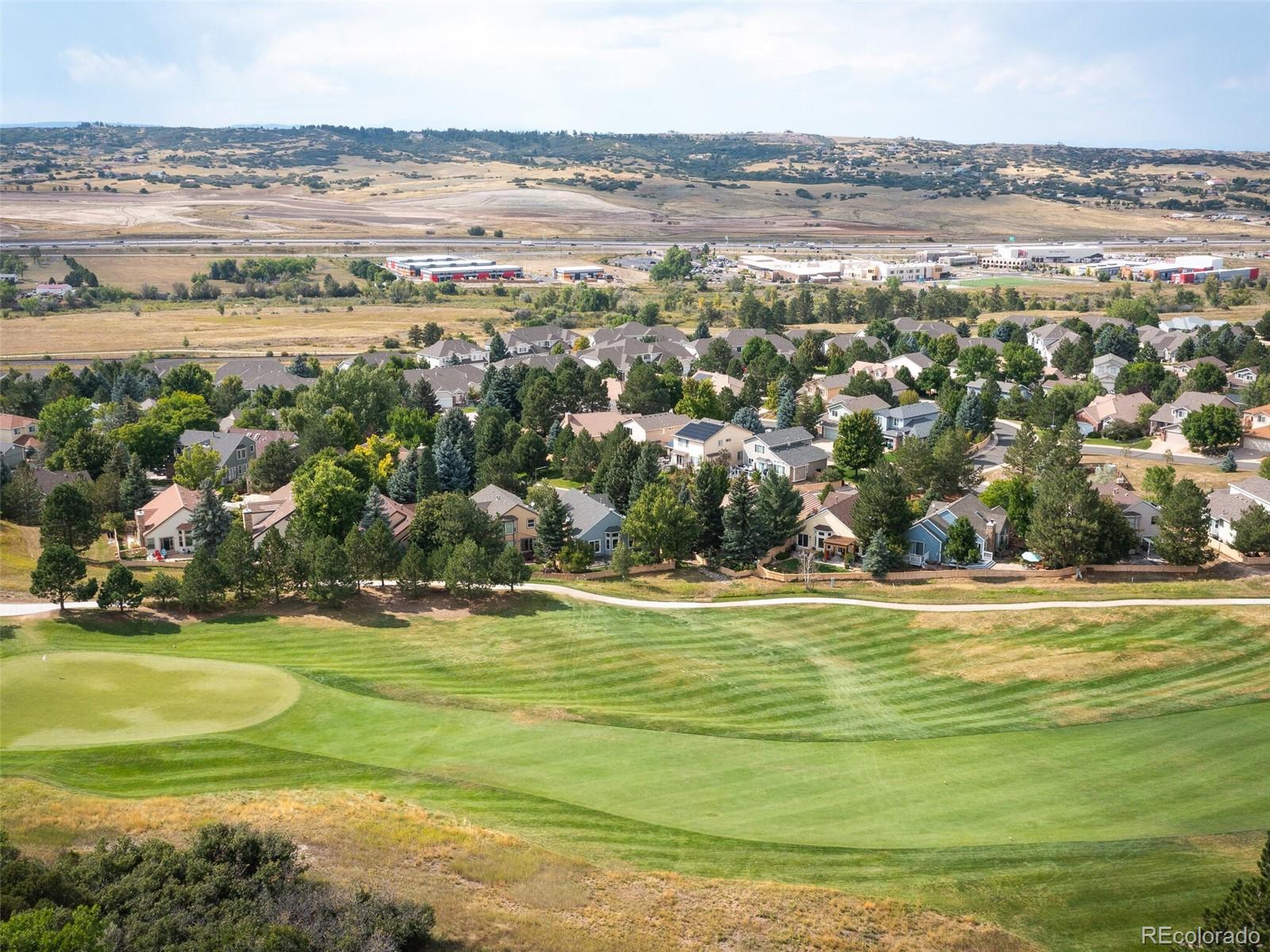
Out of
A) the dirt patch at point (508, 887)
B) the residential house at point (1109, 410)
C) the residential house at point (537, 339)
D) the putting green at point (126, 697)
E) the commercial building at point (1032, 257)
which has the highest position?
the commercial building at point (1032, 257)

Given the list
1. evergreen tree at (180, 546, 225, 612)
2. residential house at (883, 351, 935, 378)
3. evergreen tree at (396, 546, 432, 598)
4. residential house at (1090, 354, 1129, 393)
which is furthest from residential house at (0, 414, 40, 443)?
residential house at (1090, 354, 1129, 393)

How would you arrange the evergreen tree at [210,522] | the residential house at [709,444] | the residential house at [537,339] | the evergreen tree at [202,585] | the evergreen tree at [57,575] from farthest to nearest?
1. the residential house at [537,339]
2. the residential house at [709,444]
3. the evergreen tree at [210,522]
4. the evergreen tree at [202,585]
5. the evergreen tree at [57,575]

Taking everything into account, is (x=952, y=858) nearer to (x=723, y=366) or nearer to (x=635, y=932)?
(x=635, y=932)

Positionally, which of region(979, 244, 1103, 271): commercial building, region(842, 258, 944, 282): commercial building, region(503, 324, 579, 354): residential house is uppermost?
region(979, 244, 1103, 271): commercial building

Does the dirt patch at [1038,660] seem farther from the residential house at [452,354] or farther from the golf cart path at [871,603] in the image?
the residential house at [452,354]

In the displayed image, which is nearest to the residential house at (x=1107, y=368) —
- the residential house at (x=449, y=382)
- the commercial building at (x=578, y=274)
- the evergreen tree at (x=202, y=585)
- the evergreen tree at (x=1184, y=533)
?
the evergreen tree at (x=1184, y=533)

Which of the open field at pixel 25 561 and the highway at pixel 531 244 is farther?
the highway at pixel 531 244

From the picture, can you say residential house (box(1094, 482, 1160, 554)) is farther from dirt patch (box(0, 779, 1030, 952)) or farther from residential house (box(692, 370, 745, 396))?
dirt patch (box(0, 779, 1030, 952))

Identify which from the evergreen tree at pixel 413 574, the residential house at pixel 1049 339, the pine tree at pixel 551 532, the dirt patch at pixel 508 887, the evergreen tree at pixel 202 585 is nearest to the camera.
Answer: the dirt patch at pixel 508 887
